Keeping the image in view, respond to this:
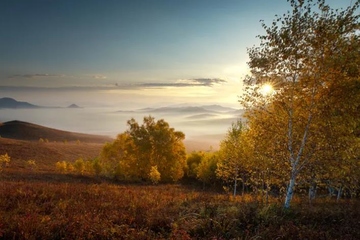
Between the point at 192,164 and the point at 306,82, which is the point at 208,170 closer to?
the point at 192,164

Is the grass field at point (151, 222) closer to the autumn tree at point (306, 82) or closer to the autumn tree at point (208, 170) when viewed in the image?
the autumn tree at point (306, 82)

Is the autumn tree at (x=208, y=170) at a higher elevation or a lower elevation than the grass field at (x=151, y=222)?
lower

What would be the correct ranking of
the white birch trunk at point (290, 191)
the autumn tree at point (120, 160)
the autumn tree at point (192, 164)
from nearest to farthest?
the white birch trunk at point (290, 191) → the autumn tree at point (120, 160) → the autumn tree at point (192, 164)

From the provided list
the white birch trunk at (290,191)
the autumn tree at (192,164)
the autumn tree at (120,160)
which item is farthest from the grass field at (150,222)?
the autumn tree at (192,164)

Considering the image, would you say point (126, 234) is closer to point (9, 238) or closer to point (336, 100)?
point (9, 238)

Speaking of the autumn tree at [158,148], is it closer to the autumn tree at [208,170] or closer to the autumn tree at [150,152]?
the autumn tree at [150,152]

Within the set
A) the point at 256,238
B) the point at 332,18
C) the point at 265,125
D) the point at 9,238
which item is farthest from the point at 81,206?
the point at 332,18

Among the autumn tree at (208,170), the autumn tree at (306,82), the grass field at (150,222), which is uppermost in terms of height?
the autumn tree at (306,82)

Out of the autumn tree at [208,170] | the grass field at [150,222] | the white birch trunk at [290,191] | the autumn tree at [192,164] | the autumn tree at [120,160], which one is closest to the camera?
the grass field at [150,222]

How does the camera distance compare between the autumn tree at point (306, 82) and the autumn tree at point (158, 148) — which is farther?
the autumn tree at point (158, 148)

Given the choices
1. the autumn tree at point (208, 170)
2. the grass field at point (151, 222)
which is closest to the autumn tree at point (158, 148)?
the autumn tree at point (208, 170)

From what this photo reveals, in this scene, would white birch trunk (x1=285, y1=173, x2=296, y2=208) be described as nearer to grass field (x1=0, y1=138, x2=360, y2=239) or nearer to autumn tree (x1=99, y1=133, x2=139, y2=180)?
grass field (x1=0, y1=138, x2=360, y2=239)

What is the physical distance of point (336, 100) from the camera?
13.6m

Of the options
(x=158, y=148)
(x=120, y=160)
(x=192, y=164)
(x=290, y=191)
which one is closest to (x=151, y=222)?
(x=290, y=191)
